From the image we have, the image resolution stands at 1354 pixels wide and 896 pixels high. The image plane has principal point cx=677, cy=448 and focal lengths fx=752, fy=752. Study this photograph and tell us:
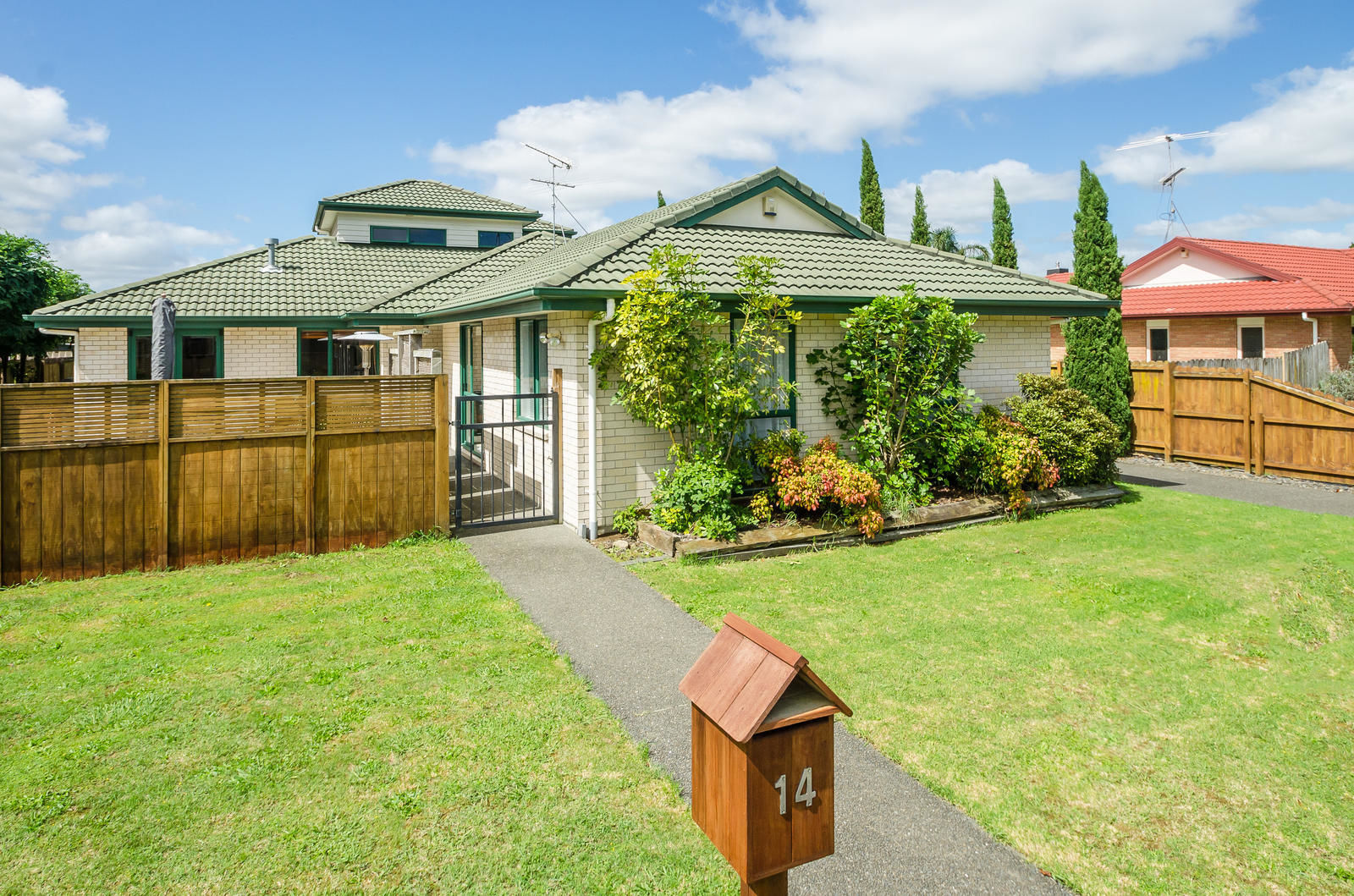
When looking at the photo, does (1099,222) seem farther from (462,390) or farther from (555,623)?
(555,623)

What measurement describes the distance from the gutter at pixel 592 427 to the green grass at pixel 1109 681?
1.64m

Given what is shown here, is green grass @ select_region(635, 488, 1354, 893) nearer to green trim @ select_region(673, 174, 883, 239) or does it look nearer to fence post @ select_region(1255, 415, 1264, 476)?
fence post @ select_region(1255, 415, 1264, 476)

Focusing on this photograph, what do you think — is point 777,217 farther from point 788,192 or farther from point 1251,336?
point 1251,336

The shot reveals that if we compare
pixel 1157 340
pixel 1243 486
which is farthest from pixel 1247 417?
pixel 1157 340

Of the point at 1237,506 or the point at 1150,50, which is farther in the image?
the point at 1150,50

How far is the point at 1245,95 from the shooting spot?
757 inches

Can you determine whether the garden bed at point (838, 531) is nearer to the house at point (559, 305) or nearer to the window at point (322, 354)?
the house at point (559, 305)

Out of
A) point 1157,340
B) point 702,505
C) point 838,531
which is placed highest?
point 1157,340

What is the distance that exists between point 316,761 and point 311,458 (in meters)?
5.40

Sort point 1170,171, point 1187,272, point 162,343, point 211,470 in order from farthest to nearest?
1. point 1187,272
2. point 1170,171
3. point 162,343
4. point 211,470

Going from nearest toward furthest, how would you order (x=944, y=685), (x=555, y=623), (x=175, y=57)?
1. (x=944, y=685)
2. (x=555, y=623)
3. (x=175, y=57)

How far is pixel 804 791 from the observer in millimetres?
2379

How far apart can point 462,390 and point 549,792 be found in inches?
541

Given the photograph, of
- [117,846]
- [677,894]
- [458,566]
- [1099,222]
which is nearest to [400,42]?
[458,566]
